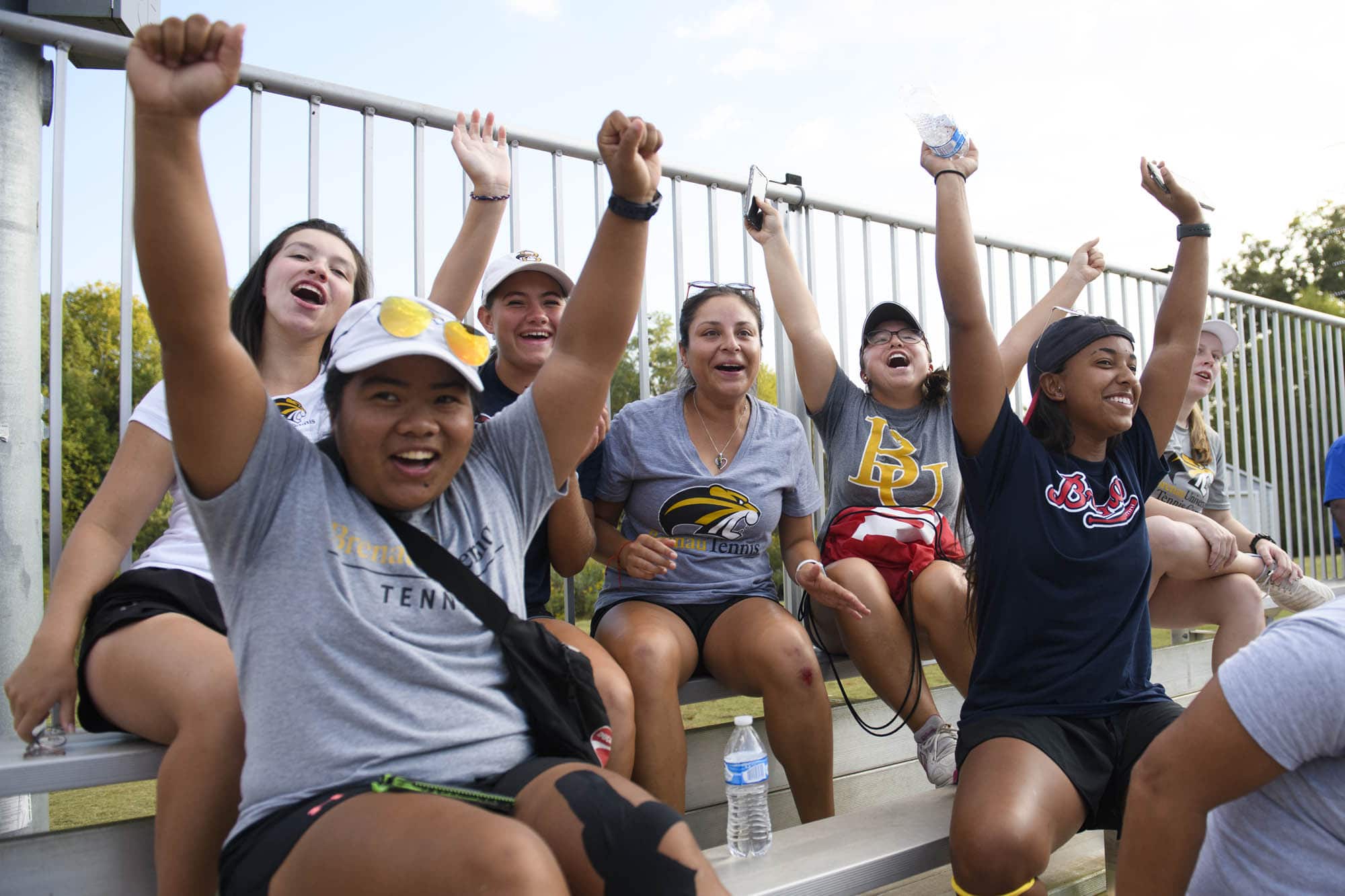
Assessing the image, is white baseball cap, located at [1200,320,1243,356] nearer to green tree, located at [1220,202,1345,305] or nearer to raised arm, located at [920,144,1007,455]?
raised arm, located at [920,144,1007,455]

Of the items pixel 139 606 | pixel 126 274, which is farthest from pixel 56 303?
pixel 139 606

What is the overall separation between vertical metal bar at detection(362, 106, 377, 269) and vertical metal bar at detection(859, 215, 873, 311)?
199 cm

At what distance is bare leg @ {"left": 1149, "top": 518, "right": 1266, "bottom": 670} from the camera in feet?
10.6

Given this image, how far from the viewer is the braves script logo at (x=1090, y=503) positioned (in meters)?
2.51

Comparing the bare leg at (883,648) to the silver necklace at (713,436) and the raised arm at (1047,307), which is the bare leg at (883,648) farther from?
the raised arm at (1047,307)

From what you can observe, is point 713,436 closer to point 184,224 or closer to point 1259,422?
point 184,224

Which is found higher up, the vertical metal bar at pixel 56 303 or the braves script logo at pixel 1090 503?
the vertical metal bar at pixel 56 303

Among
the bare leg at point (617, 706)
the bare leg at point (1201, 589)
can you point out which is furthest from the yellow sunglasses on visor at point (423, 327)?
the bare leg at point (1201, 589)

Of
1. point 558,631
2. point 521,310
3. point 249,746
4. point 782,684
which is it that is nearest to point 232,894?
point 249,746

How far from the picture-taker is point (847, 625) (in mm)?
2881

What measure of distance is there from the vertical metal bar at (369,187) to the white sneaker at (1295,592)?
3201 millimetres

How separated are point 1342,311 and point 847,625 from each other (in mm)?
27962

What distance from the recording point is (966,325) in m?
2.42

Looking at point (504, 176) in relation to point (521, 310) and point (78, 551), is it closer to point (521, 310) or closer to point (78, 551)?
point (521, 310)
